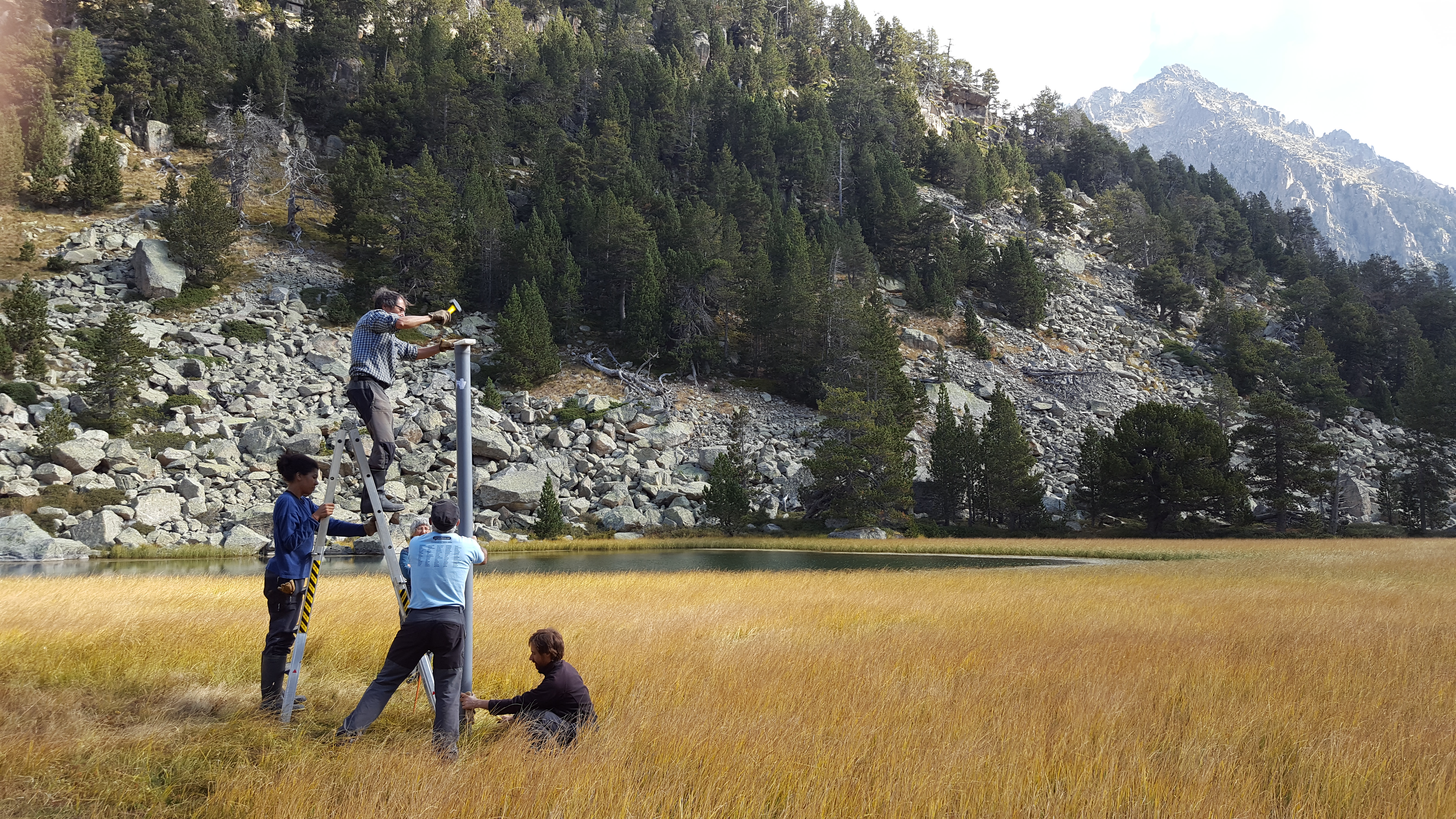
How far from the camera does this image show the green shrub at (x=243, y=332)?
2005 inches

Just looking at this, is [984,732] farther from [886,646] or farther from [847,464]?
[847,464]

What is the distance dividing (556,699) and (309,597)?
2.35 m

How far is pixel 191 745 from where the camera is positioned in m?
5.02

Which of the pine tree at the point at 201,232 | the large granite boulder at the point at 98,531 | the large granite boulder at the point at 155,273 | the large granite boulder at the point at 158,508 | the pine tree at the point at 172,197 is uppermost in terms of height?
the pine tree at the point at 172,197

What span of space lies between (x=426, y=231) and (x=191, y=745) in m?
62.1

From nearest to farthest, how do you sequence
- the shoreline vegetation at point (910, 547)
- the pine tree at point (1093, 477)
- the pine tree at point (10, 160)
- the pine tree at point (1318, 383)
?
the shoreline vegetation at point (910, 547) < the pine tree at point (1093, 477) < the pine tree at point (10, 160) < the pine tree at point (1318, 383)

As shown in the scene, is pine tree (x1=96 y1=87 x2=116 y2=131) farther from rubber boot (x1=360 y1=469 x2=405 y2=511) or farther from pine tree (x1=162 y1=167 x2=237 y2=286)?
rubber boot (x1=360 y1=469 x2=405 y2=511)

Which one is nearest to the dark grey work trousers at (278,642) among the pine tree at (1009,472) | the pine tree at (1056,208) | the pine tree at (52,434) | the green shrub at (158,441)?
the pine tree at (52,434)

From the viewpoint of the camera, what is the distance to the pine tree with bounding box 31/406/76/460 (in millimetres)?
35344

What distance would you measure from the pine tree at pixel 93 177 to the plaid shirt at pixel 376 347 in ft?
239

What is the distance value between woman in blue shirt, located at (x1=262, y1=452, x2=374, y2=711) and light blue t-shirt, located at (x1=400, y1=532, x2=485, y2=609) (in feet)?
2.58

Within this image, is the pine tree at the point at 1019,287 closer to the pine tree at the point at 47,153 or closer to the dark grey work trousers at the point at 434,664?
the dark grey work trousers at the point at 434,664

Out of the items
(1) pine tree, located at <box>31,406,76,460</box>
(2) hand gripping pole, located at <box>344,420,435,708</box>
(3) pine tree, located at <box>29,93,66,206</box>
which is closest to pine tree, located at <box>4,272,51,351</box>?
(1) pine tree, located at <box>31,406,76,460</box>

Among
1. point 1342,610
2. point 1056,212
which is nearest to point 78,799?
point 1342,610
